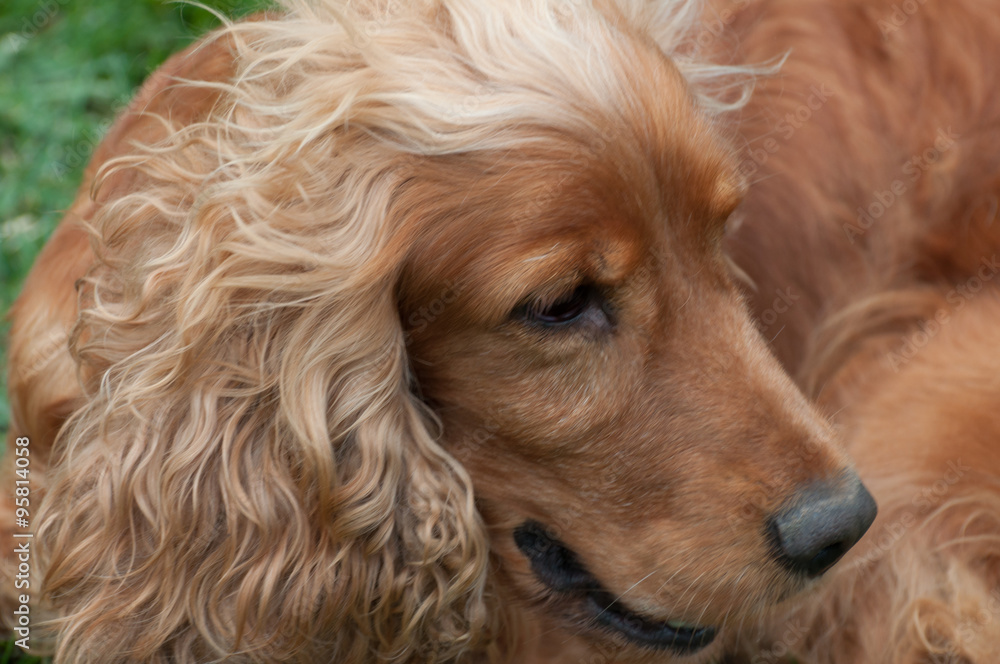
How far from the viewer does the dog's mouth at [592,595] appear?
2590 mm

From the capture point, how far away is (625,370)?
93.8 inches

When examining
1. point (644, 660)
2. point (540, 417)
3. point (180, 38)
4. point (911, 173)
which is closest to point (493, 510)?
point (540, 417)

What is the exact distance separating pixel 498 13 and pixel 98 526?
144 cm

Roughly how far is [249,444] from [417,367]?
1.33 feet

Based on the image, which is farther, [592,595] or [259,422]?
[592,595]
